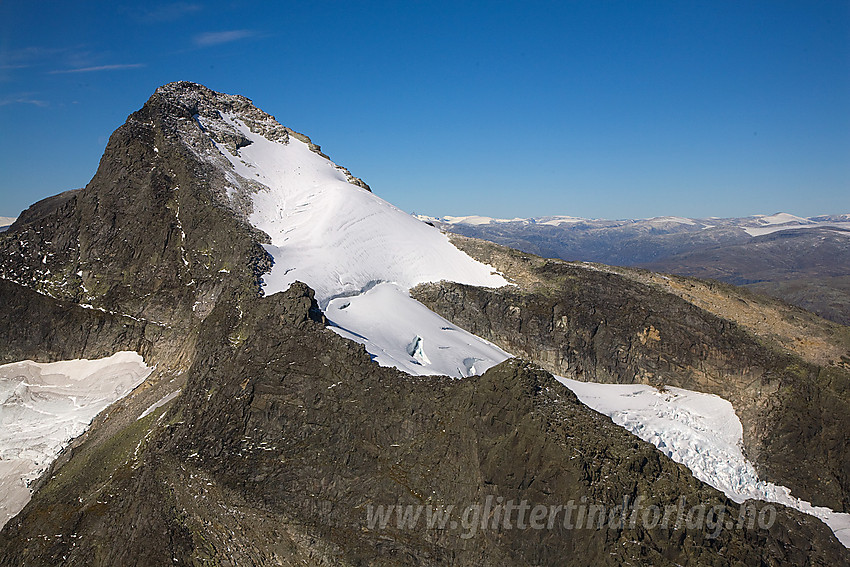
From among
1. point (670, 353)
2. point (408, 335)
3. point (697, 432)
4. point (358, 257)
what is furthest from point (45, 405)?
point (670, 353)

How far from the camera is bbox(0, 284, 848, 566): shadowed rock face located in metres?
13.4

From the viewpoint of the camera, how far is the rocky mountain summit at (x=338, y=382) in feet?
47.4

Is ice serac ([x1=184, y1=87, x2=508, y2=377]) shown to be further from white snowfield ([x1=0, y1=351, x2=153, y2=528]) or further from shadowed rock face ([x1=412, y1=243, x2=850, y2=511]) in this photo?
white snowfield ([x1=0, y1=351, x2=153, y2=528])

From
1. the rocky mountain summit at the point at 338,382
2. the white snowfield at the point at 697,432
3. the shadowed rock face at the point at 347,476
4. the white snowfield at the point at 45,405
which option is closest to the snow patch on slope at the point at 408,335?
the rocky mountain summit at the point at 338,382

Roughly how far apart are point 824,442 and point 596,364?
12.1 metres

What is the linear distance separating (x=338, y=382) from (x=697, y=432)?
1990 cm

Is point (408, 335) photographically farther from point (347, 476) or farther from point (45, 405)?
point (45, 405)

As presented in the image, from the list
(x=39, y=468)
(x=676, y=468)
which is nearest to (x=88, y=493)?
(x=39, y=468)

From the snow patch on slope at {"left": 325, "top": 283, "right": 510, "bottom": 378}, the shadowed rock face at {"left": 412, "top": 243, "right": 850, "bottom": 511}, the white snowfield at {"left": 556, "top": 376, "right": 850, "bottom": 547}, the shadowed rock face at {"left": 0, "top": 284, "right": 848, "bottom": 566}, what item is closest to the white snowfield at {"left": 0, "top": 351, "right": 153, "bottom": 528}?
the shadowed rock face at {"left": 0, "top": 284, "right": 848, "bottom": 566}

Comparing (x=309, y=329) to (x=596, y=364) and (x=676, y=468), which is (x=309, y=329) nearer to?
(x=676, y=468)

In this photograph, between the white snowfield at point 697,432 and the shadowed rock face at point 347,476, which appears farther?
the white snowfield at point 697,432

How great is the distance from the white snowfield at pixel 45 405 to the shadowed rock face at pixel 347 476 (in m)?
4.46

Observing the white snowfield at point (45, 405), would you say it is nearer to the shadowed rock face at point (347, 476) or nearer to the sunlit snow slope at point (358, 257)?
the shadowed rock face at point (347, 476)

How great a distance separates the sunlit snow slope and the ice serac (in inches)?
3.3
